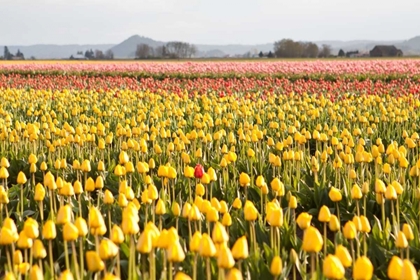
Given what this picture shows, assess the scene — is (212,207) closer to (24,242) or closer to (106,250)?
(106,250)

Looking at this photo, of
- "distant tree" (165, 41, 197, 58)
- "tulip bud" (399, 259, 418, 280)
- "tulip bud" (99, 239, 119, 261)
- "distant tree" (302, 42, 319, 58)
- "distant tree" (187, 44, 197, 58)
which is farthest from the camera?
"distant tree" (187, 44, 197, 58)

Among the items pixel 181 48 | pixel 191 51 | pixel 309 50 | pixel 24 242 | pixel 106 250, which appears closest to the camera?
pixel 106 250

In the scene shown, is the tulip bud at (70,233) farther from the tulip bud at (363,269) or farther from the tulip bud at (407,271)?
the tulip bud at (407,271)

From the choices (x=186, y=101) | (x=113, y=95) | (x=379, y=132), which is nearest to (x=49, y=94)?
(x=113, y=95)

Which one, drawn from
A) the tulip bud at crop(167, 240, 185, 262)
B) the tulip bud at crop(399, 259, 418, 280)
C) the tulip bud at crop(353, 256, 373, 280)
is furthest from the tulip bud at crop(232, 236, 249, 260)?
the tulip bud at crop(399, 259, 418, 280)

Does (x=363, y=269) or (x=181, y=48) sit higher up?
(x=181, y=48)

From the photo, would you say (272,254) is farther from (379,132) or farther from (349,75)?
(349,75)

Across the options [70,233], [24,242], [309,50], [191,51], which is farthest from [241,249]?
[191,51]

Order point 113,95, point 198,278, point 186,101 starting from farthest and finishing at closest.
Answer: point 113,95, point 186,101, point 198,278

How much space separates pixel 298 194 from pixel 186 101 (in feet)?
23.4

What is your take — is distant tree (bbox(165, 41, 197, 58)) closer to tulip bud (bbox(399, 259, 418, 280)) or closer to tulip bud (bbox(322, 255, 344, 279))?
tulip bud (bbox(322, 255, 344, 279))

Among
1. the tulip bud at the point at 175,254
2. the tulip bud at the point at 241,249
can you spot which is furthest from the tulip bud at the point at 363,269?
the tulip bud at the point at 175,254

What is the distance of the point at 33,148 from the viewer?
278 inches

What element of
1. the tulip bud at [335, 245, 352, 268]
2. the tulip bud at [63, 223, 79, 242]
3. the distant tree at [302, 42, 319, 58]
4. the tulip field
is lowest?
the tulip field
